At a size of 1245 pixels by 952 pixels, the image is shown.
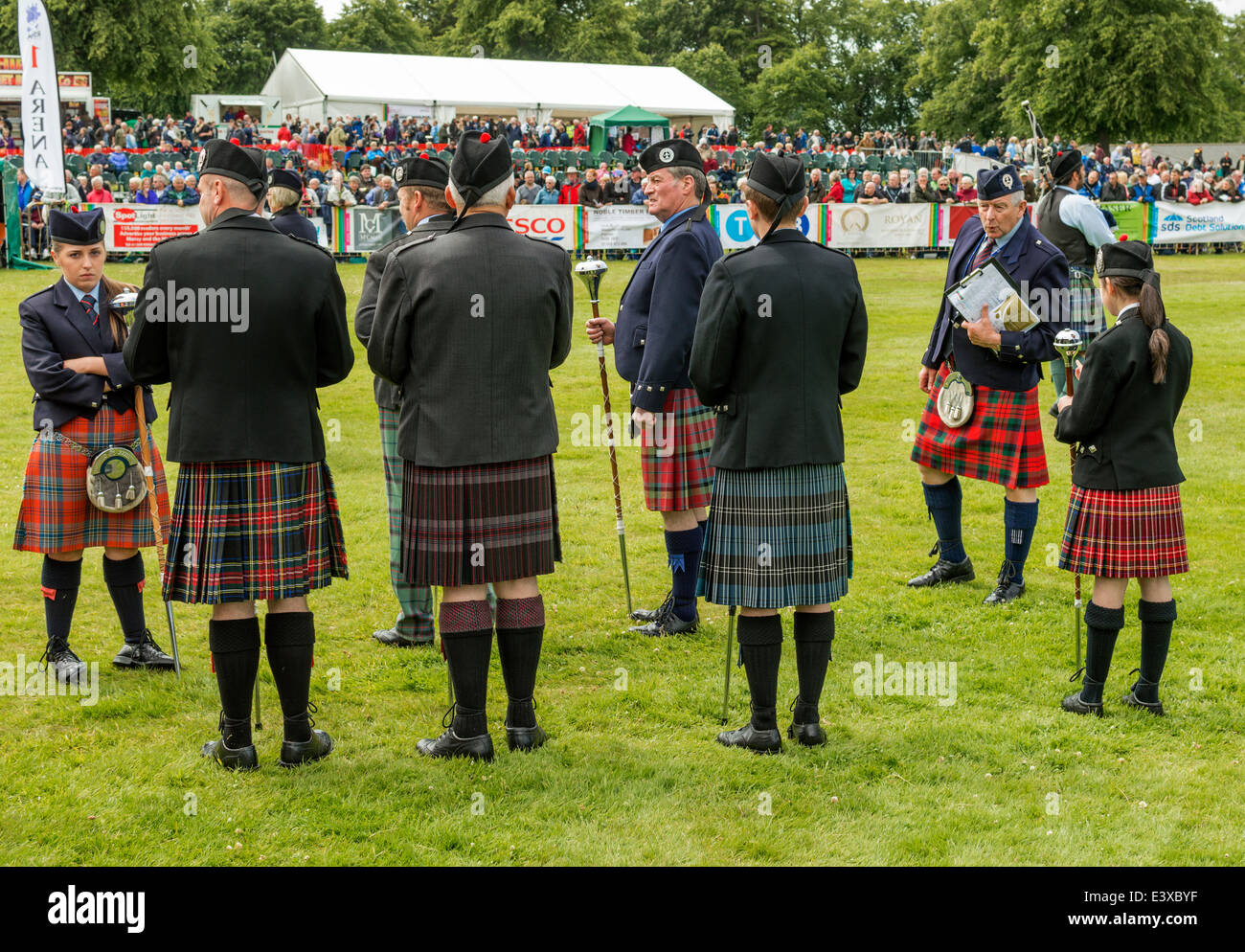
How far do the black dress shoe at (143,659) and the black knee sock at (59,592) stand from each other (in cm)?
22

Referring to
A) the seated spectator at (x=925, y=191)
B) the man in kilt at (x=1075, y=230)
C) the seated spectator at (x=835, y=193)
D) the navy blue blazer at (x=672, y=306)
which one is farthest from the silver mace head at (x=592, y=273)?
the seated spectator at (x=925, y=191)

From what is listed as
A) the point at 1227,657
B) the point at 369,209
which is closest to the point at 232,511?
the point at 1227,657

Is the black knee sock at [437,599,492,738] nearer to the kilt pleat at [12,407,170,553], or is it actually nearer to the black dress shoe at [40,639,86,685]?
the kilt pleat at [12,407,170,553]

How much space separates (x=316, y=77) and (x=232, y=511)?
1263 inches

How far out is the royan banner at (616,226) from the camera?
68.3 ft

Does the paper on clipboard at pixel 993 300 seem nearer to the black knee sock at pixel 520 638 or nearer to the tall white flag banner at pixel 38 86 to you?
the black knee sock at pixel 520 638

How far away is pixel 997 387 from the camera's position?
5828 mm

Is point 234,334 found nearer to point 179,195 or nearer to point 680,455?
point 680,455

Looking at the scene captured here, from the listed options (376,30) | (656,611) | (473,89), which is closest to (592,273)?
(656,611)

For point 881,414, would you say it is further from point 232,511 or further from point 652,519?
point 232,511

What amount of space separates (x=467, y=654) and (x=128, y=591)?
166cm

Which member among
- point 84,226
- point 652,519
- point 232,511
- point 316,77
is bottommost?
point 652,519

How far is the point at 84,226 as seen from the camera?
4.67 m

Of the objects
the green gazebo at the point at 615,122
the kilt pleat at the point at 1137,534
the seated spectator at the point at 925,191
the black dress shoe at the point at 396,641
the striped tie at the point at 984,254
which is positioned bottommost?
the black dress shoe at the point at 396,641
